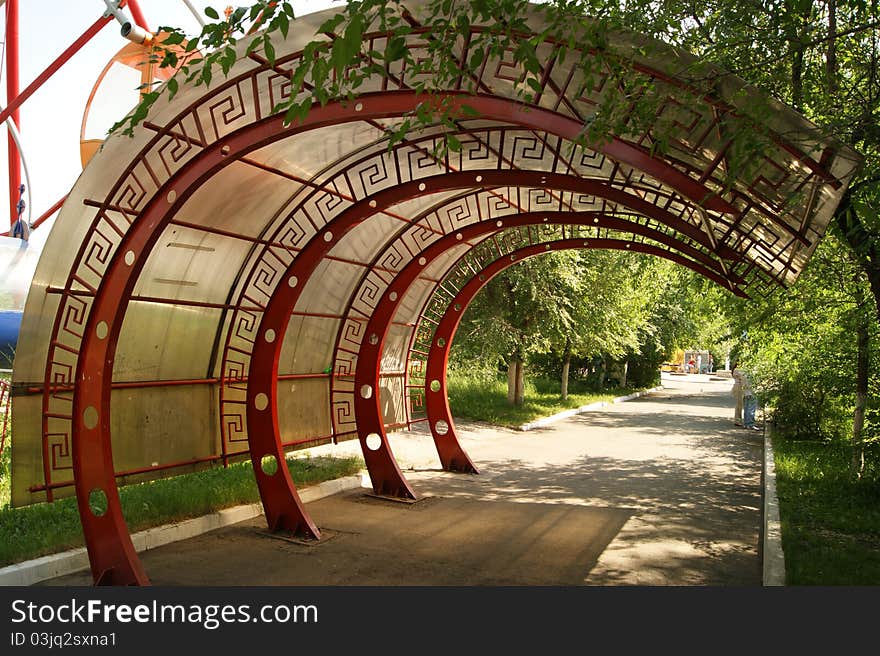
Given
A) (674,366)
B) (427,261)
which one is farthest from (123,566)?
(674,366)

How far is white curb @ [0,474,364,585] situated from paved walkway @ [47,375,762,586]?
5.5 inches

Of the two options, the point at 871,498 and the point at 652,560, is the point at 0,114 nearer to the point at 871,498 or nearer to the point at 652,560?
the point at 652,560

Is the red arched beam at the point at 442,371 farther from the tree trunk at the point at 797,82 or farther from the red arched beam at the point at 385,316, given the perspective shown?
the tree trunk at the point at 797,82

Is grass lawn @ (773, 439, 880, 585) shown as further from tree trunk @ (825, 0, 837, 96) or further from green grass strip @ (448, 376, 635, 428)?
green grass strip @ (448, 376, 635, 428)

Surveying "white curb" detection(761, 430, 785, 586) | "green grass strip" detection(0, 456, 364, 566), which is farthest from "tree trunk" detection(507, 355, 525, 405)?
"green grass strip" detection(0, 456, 364, 566)

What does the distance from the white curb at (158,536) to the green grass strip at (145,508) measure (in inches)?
5.4

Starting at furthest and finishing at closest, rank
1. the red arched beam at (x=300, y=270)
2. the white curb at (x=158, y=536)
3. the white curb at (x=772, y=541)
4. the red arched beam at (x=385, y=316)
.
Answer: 1. the red arched beam at (x=385, y=316)
2. the red arched beam at (x=300, y=270)
3. the white curb at (x=772, y=541)
4. the white curb at (x=158, y=536)

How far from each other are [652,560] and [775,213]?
384cm

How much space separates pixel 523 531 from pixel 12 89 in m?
15.9

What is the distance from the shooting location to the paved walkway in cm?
754

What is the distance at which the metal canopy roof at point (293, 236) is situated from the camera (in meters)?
6.05

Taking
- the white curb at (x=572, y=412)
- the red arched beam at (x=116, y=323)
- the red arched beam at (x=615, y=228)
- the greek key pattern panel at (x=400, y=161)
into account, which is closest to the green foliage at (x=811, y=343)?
the red arched beam at (x=615, y=228)

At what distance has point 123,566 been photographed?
6477mm

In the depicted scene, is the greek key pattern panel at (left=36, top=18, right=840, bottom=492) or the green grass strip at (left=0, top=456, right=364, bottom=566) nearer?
the greek key pattern panel at (left=36, top=18, right=840, bottom=492)
